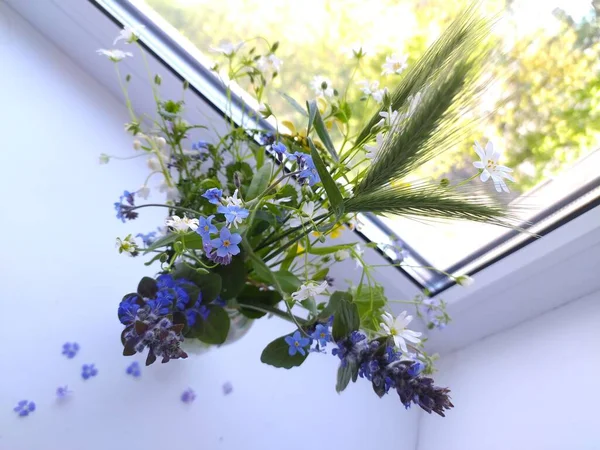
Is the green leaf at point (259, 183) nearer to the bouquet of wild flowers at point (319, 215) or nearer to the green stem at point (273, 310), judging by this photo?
the bouquet of wild flowers at point (319, 215)

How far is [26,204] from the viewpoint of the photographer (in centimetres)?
85

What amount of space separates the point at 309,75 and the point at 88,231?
0.43 meters

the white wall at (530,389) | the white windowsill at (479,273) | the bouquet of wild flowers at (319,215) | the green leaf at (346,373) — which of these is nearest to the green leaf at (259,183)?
the bouquet of wild flowers at (319,215)

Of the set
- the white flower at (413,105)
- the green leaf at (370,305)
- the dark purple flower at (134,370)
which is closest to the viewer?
the white flower at (413,105)

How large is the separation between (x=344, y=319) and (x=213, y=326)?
163 mm

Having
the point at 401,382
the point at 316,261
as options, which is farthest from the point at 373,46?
the point at 401,382

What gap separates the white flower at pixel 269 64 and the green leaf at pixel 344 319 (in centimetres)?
32

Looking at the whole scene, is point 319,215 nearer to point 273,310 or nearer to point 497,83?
point 273,310

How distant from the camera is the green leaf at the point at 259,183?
637 millimetres

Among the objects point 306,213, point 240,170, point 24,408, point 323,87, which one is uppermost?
point 323,87

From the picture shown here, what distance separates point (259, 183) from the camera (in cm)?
65

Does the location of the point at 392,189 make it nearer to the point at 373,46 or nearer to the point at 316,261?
the point at 316,261

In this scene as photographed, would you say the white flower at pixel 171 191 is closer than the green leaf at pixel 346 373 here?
No

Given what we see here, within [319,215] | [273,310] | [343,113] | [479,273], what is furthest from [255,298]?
[479,273]
